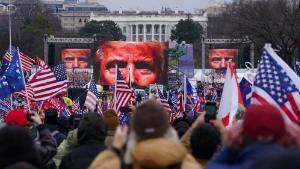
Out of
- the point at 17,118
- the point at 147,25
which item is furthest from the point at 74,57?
the point at 147,25

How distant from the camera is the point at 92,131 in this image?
6734 mm

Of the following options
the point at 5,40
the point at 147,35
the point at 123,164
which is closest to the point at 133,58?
the point at 5,40

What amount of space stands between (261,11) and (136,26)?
119 metres

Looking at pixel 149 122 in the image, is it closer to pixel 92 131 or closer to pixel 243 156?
pixel 243 156

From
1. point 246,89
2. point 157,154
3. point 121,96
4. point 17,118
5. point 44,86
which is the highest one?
point 157,154

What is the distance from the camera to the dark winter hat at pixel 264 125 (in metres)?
4.29

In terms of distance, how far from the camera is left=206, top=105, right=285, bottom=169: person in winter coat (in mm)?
4285

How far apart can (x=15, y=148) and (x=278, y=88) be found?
3.34 m

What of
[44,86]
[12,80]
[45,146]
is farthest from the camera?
[44,86]

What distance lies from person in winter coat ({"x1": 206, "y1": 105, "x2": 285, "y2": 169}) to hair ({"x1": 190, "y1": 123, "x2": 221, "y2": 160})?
1.52 meters

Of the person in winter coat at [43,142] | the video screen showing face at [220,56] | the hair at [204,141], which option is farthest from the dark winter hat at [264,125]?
the video screen showing face at [220,56]

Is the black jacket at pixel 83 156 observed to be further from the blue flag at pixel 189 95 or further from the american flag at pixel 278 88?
the blue flag at pixel 189 95

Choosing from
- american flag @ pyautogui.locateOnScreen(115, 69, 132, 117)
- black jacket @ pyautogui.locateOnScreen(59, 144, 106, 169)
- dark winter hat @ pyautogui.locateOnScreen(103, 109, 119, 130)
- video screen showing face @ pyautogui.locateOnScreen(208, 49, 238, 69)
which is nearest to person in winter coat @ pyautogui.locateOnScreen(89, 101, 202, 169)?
black jacket @ pyautogui.locateOnScreen(59, 144, 106, 169)

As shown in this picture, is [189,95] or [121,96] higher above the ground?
[121,96]
